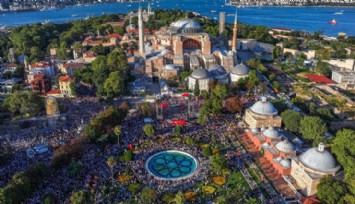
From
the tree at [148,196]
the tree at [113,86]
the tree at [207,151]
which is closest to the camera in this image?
the tree at [148,196]

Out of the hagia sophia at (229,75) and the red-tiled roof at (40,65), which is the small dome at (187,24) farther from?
the red-tiled roof at (40,65)

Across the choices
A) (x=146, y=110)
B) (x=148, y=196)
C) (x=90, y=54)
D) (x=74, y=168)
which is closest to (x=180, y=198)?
(x=148, y=196)

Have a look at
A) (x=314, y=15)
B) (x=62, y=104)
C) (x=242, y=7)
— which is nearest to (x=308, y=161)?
(x=62, y=104)

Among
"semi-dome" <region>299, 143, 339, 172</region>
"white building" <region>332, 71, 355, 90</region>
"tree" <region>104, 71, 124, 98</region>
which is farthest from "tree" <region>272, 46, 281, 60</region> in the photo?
"semi-dome" <region>299, 143, 339, 172</region>

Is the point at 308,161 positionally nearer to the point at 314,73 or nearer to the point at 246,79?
the point at 246,79

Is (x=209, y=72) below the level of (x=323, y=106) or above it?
above

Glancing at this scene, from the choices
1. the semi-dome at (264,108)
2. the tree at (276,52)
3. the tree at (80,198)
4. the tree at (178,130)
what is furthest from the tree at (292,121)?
the tree at (276,52)
